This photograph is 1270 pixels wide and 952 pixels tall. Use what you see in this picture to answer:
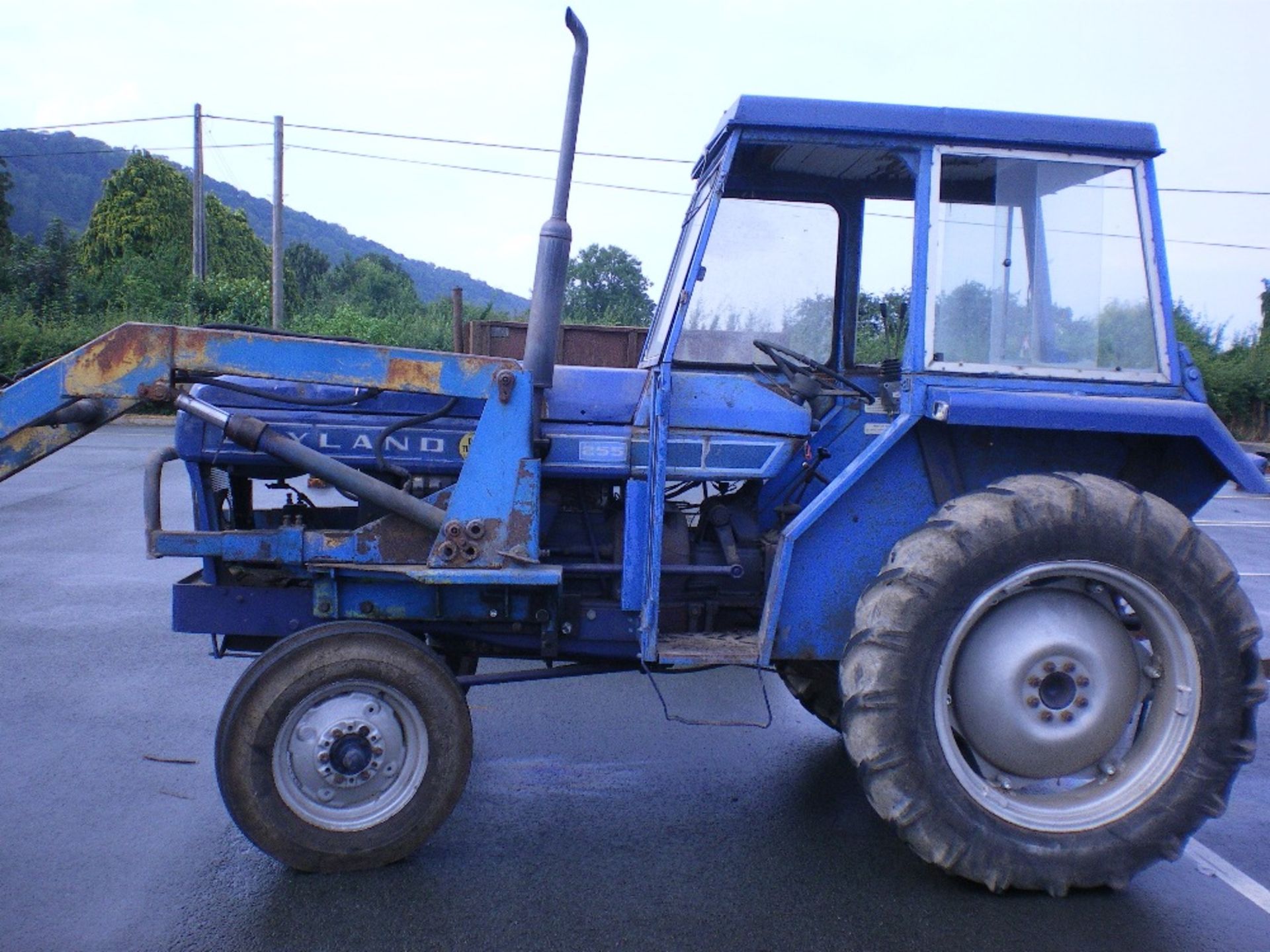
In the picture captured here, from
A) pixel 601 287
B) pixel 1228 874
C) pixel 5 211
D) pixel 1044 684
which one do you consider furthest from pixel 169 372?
pixel 5 211

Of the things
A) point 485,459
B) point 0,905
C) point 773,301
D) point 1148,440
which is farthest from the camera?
point 773,301

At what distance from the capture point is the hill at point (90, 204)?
82.2 meters

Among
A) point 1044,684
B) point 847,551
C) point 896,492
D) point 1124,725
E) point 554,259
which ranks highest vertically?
point 554,259

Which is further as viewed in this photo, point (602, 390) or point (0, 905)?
point (602, 390)

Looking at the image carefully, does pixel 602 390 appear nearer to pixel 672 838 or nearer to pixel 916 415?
pixel 916 415

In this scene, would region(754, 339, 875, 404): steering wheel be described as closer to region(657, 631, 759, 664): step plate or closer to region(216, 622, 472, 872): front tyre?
region(657, 631, 759, 664): step plate

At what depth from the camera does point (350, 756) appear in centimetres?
341

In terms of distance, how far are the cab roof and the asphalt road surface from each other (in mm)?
2637

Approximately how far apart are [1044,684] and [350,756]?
7.84ft

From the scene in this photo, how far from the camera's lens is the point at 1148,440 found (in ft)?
12.4

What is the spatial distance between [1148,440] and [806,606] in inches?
56.9

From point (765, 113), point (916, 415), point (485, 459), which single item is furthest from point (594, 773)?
point (765, 113)

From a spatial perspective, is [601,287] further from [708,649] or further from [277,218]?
[708,649]

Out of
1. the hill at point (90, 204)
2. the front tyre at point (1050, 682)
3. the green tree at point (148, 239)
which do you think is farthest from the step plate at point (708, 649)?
the hill at point (90, 204)
